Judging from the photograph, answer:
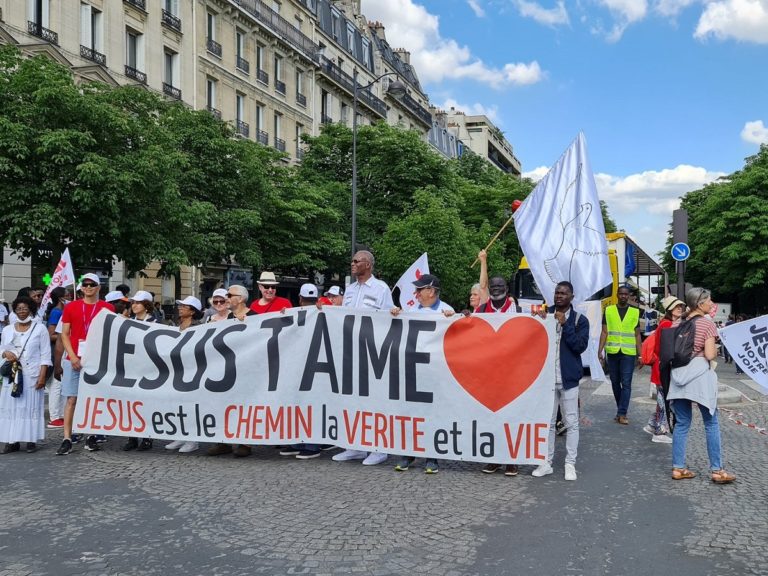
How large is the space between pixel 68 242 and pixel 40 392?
1131 centimetres

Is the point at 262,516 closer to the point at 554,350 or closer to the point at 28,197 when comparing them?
the point at 554,350

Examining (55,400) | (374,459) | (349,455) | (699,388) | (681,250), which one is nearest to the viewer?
(699,388)

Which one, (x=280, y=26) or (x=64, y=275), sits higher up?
(x=280, y=26)

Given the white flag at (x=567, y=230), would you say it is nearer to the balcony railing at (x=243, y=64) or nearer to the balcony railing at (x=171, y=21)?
the balcony railing at (x=171, y=21)

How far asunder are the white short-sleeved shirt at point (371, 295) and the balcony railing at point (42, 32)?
21418 mm

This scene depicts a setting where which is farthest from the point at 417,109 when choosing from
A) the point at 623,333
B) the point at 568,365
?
the point at 568,365

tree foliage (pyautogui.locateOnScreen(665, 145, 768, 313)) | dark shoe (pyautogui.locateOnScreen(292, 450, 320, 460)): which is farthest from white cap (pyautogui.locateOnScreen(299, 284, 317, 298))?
tree foliage (pyautogui.locateOnScreen(665, 145, 768, 313))

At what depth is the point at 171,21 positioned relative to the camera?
31.7 meters

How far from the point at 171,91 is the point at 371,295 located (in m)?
26.7

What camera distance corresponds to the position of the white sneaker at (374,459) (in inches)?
282

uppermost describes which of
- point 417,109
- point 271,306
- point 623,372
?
point 417,109

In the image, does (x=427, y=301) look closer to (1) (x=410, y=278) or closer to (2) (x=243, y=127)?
(1) (x=410, y=278)

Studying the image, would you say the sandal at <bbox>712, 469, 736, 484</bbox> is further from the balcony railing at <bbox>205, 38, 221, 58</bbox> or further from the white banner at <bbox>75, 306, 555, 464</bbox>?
the balcony railing at <bbox>205, 38, 221, 58</bbox>

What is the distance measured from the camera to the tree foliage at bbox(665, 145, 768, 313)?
132 ft
